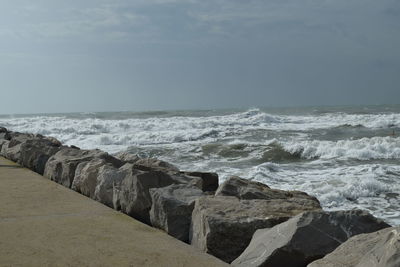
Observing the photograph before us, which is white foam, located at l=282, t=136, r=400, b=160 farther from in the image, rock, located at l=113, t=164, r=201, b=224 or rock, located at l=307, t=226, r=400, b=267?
rock, located at l=307, t=226, r=400, b=267

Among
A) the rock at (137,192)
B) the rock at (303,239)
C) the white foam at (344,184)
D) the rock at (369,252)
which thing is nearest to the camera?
the rock at (369,252)

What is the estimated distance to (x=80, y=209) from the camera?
10.6 feet

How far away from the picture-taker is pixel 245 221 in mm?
2531

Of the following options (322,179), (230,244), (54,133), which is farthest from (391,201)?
(54,133)

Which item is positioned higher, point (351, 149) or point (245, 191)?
point (245, 191)

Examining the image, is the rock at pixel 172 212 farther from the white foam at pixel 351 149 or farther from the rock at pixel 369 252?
the white foam at pixel 351 149

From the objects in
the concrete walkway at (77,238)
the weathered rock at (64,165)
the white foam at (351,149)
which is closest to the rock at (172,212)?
the concrete walkway at (77,238)

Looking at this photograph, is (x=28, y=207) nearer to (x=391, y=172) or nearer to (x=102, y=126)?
(x=391, y=172)

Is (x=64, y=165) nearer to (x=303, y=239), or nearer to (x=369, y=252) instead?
(x=303, y=239)

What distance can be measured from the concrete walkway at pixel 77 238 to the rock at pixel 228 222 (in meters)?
0.13

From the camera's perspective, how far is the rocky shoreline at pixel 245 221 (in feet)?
6.18

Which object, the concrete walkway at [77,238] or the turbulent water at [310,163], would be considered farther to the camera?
the turbulent water at [310,163]

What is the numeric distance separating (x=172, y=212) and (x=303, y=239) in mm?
990

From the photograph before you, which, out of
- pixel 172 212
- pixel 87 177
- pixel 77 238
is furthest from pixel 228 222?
pixel 87 177
